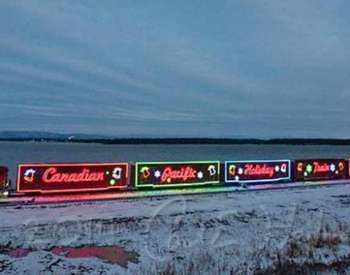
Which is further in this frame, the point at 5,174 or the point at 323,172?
the point at 323,172

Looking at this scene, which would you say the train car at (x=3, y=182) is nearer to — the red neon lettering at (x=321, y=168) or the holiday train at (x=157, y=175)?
→ the holiday train at (x=157, y=175)

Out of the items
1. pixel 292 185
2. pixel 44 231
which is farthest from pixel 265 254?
pixel 292 185

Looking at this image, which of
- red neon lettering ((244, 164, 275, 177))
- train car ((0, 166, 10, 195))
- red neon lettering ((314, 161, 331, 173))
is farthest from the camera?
red neon lettering ((314, 161, 331, 173))

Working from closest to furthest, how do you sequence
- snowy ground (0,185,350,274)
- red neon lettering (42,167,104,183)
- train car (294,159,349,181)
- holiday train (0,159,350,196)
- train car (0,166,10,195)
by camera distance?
snowy ground (0,185,350,274), train car (0,166,10,195), holiday train (0,159,350,196), red neon lettering (42,167,104,183), train car (294,159,349,181)

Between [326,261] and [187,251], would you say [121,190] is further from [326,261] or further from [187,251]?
[326,261]

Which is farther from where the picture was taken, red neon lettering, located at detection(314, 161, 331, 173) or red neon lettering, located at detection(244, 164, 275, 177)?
red neon lettering, located at detection(314, 161, 331, 173)

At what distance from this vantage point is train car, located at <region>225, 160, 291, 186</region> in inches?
1116

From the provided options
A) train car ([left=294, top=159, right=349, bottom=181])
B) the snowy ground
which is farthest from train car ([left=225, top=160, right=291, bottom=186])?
the snowy ground

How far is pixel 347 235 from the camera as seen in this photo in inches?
520

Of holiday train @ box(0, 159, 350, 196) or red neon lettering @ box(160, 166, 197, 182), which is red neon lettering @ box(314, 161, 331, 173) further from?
red neon lettering @ box(160, 166, 197, 182)

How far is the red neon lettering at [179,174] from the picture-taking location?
2533 centimetres

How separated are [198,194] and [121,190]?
3740 mm

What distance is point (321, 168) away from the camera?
32.5 metres

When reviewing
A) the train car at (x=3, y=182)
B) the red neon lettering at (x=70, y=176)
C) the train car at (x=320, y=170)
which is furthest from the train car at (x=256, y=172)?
the train car at (x=3, y=182)
